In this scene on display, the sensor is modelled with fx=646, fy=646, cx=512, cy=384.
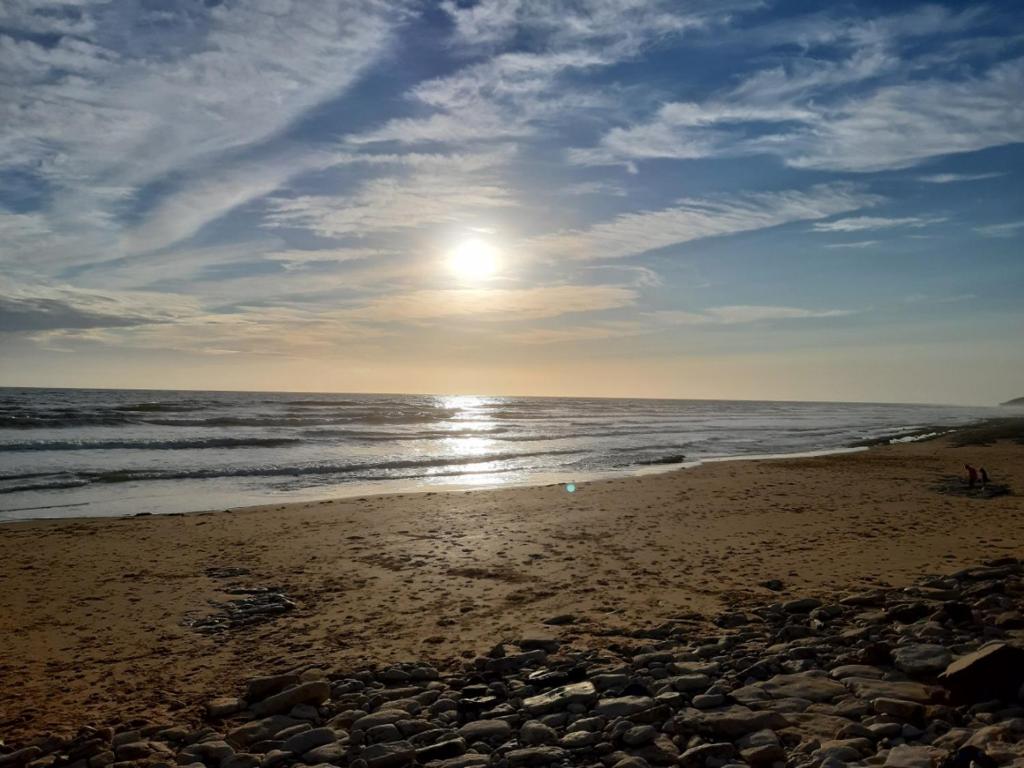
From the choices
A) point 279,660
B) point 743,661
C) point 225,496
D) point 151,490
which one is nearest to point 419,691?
point 279,660

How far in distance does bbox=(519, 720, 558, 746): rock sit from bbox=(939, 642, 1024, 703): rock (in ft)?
9.69

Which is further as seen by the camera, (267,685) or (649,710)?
(267,685)

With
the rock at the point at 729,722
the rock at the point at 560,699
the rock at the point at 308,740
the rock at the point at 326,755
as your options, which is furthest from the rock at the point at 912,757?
the rock at the point at 308,740

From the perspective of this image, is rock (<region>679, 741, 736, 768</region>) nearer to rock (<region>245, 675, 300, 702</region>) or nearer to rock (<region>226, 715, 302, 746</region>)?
rock (<region>226, 715, 302, 746</region>)

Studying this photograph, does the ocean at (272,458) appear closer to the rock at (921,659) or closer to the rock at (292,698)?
the rock at (292,698)

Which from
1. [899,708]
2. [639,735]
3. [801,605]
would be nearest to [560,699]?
[639,735]

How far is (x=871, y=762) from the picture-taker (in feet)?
12.9

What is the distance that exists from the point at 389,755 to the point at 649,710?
1930mm

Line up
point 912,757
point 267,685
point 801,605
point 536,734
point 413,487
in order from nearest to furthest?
point 912,757, point 536,734, point 267,685, point 801,605, point 413,487

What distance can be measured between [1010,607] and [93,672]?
9.29m

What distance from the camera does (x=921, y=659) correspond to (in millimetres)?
5336

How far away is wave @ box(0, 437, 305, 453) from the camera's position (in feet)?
96.3

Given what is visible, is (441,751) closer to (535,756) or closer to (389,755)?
(389,755)

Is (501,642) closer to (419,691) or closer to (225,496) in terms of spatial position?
(419,691)
